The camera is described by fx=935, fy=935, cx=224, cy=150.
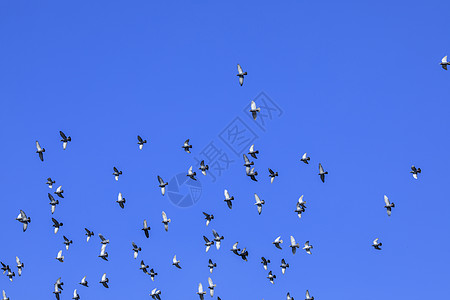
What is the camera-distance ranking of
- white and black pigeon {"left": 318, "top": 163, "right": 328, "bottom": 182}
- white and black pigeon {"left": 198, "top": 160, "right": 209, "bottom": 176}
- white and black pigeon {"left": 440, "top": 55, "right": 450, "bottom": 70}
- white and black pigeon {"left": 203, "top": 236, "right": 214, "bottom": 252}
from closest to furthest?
white and black pigeon {"left": 440, "top": 55, "right": 450, "bottom": 70} < white and black pigeon {"left": 318, "top": 163, "right": 328, "bottom": 182} < white and black pigeon {"left": 198, "top": 160, "right": 209, "bottom": 176} < white and black pigeon {"left": 203, "top": 236, "right": 214, "bottom": 252}

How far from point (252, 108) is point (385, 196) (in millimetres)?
16669

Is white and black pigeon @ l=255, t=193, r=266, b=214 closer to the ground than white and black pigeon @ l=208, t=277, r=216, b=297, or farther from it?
farther from it

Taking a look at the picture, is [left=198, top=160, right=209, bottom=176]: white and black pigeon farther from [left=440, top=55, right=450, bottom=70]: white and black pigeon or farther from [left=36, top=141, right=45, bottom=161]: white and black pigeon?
[left=440, top=55, right=450, bottom=70]: white and black pigeon

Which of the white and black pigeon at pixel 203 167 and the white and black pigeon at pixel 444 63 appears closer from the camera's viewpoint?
the white and black pigeon at pixel 444 63

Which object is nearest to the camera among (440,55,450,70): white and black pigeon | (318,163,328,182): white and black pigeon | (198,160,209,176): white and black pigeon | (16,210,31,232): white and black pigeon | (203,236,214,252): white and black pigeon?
(440,55,450,70): white and black pigeon

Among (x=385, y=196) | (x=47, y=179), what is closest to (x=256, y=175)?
(x=385, y=196)

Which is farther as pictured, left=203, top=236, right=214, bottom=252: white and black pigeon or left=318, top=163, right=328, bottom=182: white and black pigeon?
left=203, top=236, right=214, bottom=252: white and black pigeon

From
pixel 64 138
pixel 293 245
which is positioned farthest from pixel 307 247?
pixel 64 138

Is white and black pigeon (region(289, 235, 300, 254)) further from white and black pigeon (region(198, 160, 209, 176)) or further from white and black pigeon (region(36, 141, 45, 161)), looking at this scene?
white and black pigeon (region(36, 141, 45, 161))

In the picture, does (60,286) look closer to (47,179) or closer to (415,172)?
(47,179)

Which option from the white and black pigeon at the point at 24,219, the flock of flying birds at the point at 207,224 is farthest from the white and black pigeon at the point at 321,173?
the white and black pigeon at the point at 24,219

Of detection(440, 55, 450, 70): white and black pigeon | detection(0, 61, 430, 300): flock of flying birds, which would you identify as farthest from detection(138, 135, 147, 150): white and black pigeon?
detection(440, 55, 450, 70): white and black pigeon

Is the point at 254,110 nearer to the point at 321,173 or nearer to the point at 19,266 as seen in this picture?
the point at 321,173

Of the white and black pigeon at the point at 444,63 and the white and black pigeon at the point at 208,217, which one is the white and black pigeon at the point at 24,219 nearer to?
the white and black pigeon at the point at 208,217
